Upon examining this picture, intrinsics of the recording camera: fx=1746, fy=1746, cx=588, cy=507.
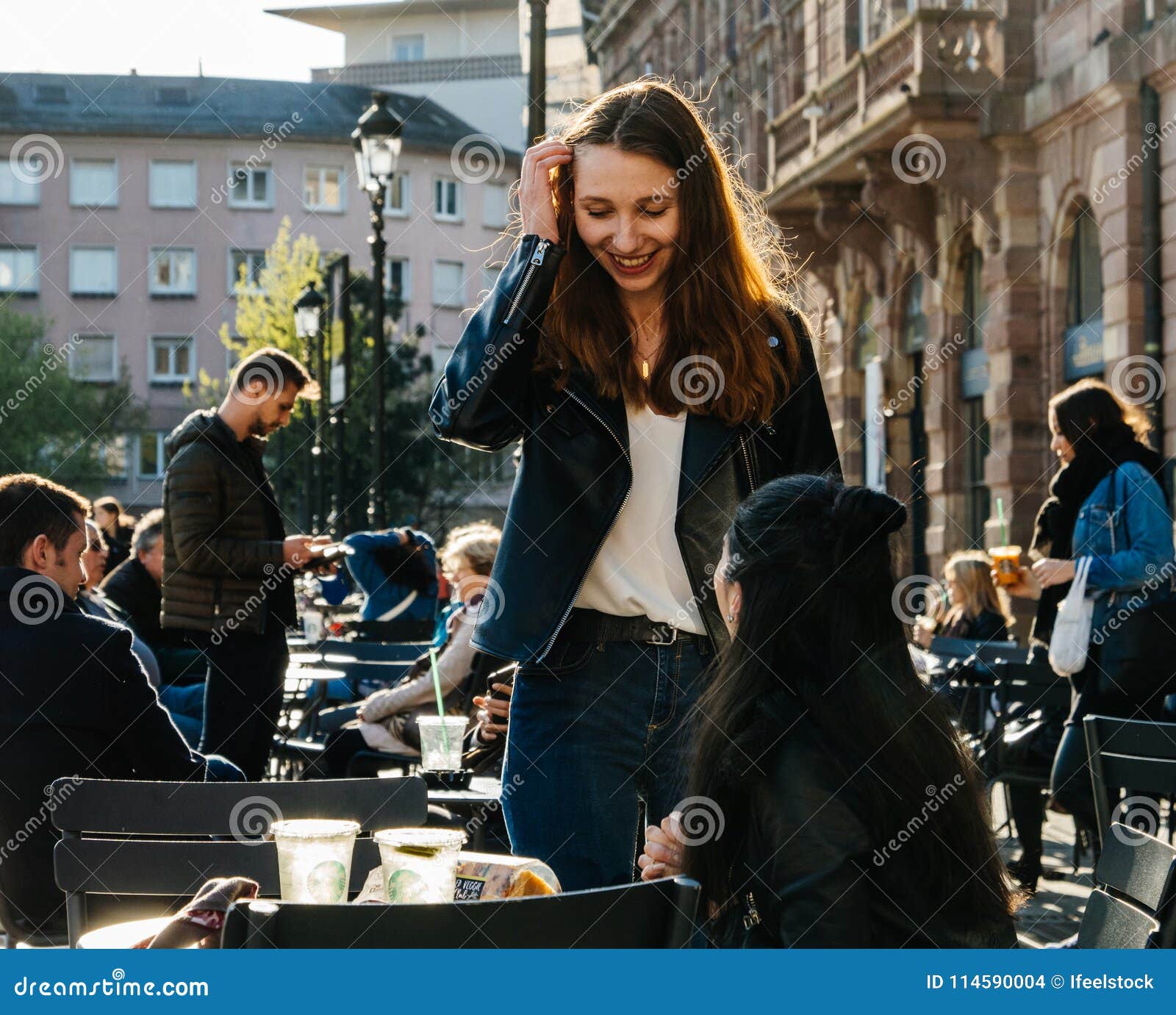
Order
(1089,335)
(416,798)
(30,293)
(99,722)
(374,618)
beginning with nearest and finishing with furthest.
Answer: (416,798)
(99,722)
(374,618)
(1089,335)
(30,293)

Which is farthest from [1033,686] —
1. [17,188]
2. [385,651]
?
[17,188]

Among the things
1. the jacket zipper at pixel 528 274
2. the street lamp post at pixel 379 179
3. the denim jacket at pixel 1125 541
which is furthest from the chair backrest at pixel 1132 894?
the street lamp post at pixel 379 179

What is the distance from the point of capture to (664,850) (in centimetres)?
258

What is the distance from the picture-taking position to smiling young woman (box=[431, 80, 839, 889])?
9.28ft

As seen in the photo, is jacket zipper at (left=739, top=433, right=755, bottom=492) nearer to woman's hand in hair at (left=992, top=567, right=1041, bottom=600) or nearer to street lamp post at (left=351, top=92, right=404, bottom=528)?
woman's hand in hair at (left=992, top=567, right=1041, bottom=600)

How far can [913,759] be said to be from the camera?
245cm

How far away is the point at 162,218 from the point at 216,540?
185 feet

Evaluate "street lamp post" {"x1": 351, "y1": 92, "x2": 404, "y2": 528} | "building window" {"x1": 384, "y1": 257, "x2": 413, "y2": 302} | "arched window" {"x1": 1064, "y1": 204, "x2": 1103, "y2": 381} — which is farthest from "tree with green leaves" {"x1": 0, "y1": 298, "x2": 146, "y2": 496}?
"arched window" {"x1": 1064, "y1": 204, "x2": 1103, "y2": 381}

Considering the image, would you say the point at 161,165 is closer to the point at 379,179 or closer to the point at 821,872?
the point at 379,179

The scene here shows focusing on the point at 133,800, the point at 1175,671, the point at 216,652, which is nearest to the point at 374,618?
the point at 216,652

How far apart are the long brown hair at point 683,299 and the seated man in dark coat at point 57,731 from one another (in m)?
1.86

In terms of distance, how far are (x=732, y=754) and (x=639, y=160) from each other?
1.00 metres

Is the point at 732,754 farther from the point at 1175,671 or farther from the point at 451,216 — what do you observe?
the point at 451,216

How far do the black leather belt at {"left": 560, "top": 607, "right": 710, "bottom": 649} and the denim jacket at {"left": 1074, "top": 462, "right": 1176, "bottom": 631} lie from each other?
4.70 meters
